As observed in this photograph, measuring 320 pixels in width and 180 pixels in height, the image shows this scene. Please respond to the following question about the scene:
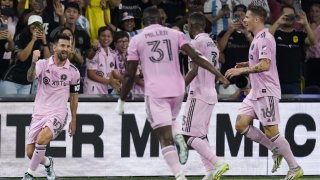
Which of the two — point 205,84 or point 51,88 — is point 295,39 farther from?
point 51,88

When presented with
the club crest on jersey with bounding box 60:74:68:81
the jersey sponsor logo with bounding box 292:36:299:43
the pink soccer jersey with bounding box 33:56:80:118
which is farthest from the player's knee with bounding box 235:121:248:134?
the jersey sponsor logo with bounding box 292:36:299:43

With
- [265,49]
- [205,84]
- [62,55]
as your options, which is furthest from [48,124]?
[265,49]

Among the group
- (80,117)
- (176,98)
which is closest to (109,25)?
(80,117)

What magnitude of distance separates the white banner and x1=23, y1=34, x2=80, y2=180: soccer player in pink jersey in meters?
1.22

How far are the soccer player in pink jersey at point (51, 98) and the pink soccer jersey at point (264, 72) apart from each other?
2548 mm

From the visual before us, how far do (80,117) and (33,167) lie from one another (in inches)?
73.5

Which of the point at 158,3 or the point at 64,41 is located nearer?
the point at 64,41

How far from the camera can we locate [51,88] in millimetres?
14648

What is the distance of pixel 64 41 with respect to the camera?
14.6 meters

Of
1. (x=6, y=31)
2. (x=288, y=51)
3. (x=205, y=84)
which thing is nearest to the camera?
(x=205, y=84)

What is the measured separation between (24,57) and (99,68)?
4.57 feet

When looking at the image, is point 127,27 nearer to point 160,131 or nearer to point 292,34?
point 292,34

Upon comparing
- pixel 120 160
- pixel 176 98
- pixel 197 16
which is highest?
pixel 197 16

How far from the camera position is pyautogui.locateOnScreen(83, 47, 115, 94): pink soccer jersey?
17156mm
